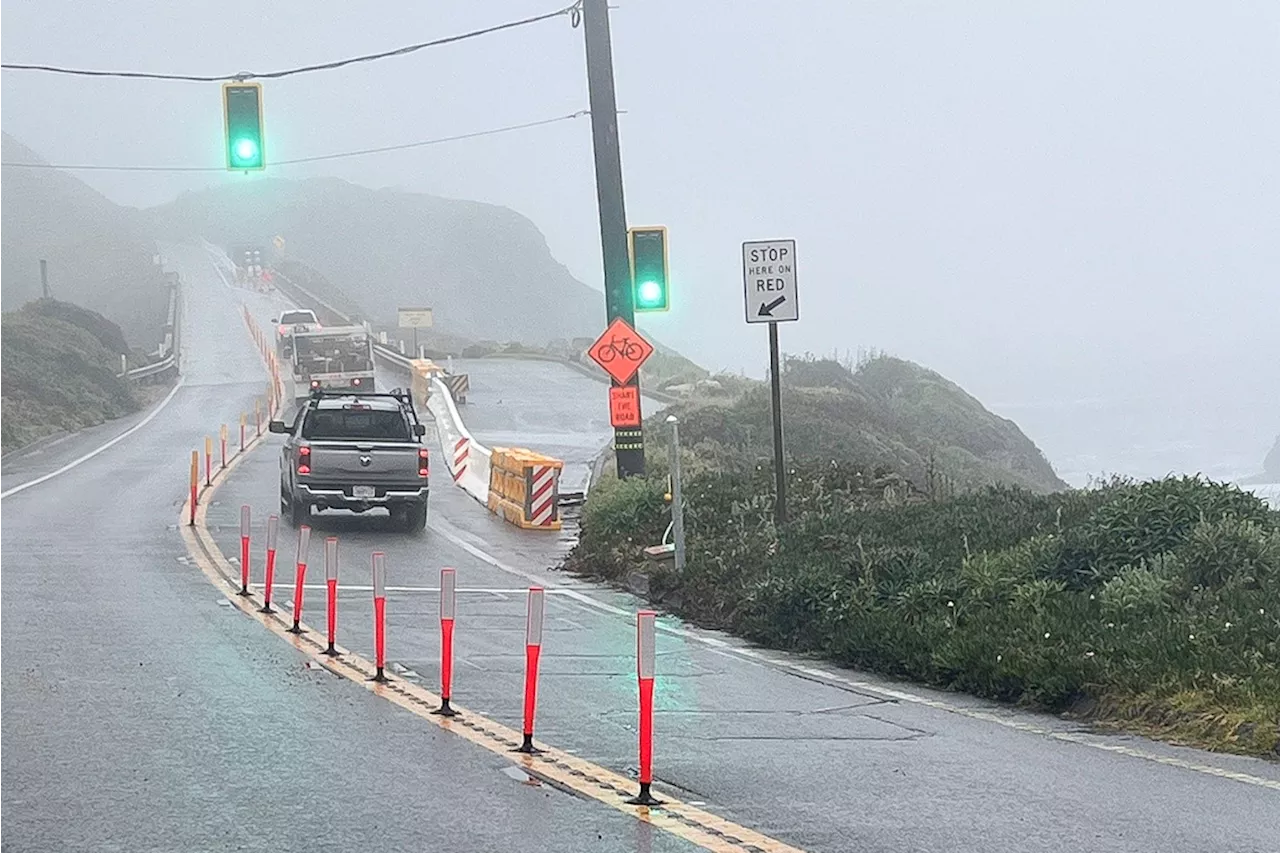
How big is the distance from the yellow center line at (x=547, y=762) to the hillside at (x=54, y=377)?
1191 inches

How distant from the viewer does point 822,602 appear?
48.1 ft

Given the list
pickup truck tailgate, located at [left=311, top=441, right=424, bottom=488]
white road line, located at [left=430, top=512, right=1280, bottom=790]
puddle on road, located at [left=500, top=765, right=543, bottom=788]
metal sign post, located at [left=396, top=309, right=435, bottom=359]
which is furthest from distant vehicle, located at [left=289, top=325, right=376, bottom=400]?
puddle on road, located at [left=500, top=765, right=543, bottom=788]

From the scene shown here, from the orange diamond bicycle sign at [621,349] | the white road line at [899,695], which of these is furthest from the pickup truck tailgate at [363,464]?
the white road line at [899,695]

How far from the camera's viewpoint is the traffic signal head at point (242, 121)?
23.0 meters

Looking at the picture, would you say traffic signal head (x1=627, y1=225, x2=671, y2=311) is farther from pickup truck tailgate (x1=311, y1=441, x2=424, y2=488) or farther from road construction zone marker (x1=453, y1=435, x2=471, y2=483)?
road construction zone marker (x1=453, y1=435, x2=471, y2=483)

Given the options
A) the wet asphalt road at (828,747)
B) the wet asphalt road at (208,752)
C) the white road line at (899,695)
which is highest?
the wet asphalt road at (208,752)

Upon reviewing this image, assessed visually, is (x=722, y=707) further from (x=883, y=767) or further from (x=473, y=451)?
(x=473, y=451)

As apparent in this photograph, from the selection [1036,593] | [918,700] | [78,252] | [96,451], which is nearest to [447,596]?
[918,700]

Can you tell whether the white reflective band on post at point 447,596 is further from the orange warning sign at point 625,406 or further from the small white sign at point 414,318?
the small white sign at point 414,318

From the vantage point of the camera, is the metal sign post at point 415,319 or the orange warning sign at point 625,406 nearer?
the orange warning sign at point 625,406

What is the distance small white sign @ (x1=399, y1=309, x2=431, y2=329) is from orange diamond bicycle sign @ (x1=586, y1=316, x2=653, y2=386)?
4967 centimetres

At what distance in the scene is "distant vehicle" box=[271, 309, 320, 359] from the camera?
6783 cm

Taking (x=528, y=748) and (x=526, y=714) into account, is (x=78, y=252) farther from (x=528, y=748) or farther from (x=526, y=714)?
(x=528, y=748)

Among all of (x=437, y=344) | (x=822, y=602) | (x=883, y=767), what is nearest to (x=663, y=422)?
(x=822, y=602)
